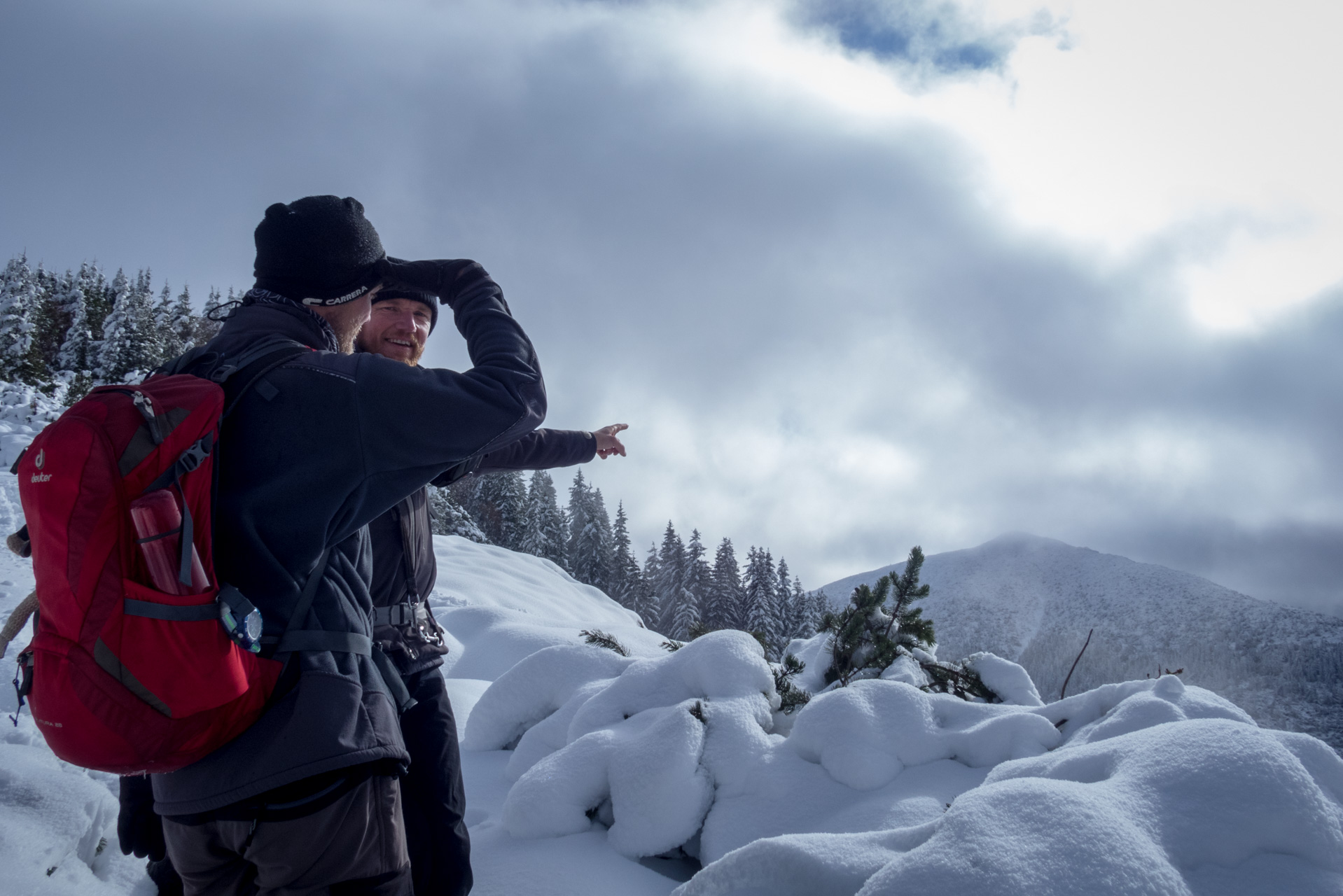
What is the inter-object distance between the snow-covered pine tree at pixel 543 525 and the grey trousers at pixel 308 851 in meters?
38.0

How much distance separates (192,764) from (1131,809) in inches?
110

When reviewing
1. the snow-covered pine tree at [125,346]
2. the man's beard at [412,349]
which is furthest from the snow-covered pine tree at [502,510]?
the man's beard at [412,349]

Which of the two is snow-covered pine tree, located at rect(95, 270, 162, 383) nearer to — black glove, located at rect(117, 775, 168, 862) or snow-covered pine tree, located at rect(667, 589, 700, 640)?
snow-covered pine tree, located at rect(667, 589, 700, 640)

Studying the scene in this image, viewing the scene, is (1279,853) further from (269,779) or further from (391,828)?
(269,779)

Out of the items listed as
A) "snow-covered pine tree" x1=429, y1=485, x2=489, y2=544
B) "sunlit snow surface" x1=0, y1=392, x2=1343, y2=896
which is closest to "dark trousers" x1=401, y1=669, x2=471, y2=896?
"sunlit snow surface" x1=0, y1=392, x2=1343, y2=896

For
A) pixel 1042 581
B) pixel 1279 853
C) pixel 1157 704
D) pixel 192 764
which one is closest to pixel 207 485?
pixel 192 764

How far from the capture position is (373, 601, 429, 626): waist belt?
2984mm

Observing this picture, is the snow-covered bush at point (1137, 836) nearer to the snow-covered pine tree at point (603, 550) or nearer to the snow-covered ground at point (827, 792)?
the snow-covered ground at point (827, 792)

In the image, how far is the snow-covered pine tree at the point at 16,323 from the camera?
3077cm

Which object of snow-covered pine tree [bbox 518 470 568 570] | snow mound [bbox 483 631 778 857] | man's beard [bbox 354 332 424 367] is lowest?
snow-covered pine tree [bbox 518 470 568 570]

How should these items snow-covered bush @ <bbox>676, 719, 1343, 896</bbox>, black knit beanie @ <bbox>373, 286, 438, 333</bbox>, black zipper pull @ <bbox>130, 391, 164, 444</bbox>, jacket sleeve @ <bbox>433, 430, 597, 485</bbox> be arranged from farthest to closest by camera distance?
1. jacket sleeve @ <bbox>433, 430, 597, 485</bbox>
2. black knit beanie @ <bbox>373, 286, 438, 333</bbox>
3. snow-covered bush @ <bbox>676, 719, 1343, 896</bbox>
4. black zipper pull @ <bbox>130, 391, 164, 444</bbox>

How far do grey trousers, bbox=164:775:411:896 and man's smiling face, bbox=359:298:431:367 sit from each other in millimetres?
2048

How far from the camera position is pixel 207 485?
5.27 feet

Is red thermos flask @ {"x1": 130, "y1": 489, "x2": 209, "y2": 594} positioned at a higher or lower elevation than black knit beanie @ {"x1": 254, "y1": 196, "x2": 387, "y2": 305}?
lower
